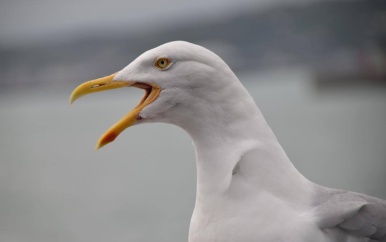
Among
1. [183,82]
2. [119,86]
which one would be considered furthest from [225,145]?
[119,86]

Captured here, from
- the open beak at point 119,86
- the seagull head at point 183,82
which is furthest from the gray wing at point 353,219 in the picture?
the open beak at point 119,86

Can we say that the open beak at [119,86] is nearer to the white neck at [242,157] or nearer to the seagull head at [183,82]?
the seagull head at [183,82]

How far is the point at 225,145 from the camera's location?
164cm

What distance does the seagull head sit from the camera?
64.1 inches

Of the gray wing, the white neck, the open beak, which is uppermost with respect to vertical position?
the open beak

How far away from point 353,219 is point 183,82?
466 millimetres

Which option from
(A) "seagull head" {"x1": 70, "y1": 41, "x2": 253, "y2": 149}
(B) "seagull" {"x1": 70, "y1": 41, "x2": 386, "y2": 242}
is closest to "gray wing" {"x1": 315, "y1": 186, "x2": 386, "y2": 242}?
(B) "seagull" {"x1": 70, "y1": 41, "x2": 386, "y2": 242}

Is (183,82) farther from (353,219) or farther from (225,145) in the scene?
(353,219)

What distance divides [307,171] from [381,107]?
6708 millimetres

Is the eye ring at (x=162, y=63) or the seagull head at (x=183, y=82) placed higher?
the eye ring at (x=162, y=63)

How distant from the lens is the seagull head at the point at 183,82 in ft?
5.34

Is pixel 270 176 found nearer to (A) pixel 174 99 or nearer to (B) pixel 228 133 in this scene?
(B) pixel 228 133

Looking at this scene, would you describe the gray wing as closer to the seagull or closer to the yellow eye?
the seagull

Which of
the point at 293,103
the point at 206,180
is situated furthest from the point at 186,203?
the point at 293,103
